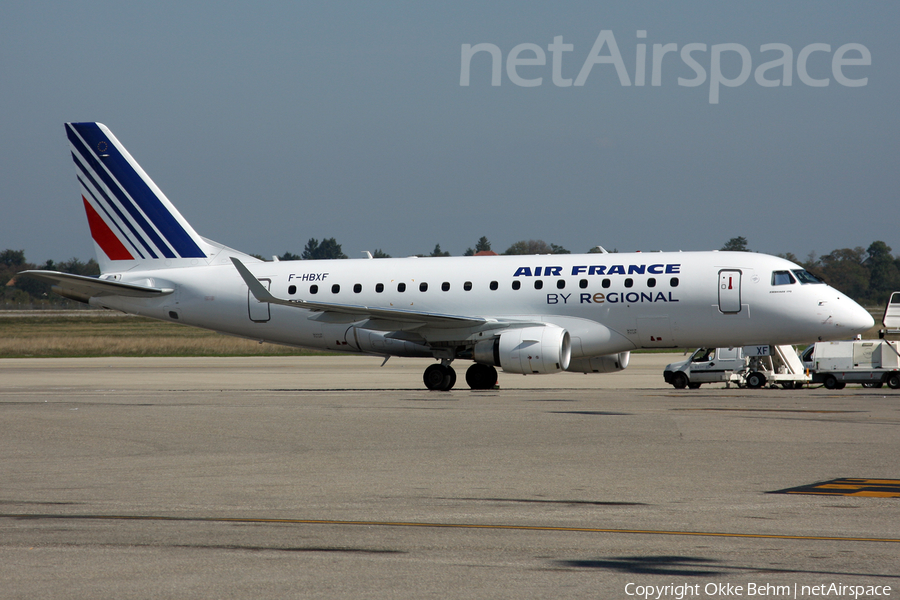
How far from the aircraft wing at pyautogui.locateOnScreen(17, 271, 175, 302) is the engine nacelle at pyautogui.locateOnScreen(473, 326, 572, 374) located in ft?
39.6

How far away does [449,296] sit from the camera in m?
30.2

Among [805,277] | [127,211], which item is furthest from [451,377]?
[127,211]

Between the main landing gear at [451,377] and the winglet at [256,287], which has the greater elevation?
the winglet at [256,287]

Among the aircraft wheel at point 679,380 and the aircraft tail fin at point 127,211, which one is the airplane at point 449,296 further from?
the aircraft wheel at point 679,380

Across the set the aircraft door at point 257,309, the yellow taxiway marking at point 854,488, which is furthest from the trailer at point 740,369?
the yellow taxiway marking at point 854,488

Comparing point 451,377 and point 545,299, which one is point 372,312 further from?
point 545,299

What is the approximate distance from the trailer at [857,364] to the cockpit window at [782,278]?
8.03 metres

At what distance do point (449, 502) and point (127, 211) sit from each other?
26835 mm

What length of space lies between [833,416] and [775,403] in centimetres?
364

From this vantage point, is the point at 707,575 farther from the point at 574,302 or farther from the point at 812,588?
the point at 574,302

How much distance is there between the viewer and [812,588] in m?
6.56

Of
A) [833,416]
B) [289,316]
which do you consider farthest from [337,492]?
[289,316]

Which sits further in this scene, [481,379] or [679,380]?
[679,380]

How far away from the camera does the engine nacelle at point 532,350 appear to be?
27203mm
